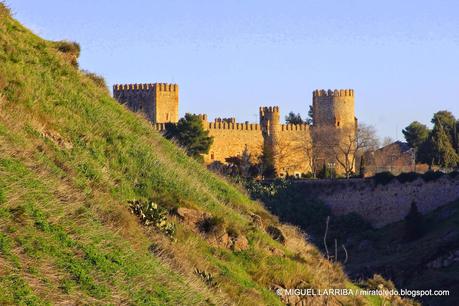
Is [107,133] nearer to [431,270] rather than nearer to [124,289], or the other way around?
[124,289]

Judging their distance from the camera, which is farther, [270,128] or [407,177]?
[270,128]

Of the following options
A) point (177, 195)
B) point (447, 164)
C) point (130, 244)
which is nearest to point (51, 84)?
point (177, 195)

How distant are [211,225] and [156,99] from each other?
50.6 m

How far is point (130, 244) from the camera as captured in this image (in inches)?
388

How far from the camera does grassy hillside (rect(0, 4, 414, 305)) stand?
779 centimetres

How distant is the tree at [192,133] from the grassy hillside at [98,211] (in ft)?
122

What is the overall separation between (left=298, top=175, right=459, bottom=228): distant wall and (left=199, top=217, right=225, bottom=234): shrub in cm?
3482

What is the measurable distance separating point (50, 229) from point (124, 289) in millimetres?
771

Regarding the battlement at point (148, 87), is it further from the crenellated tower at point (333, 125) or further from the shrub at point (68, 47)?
the shrub at point (68, 47)

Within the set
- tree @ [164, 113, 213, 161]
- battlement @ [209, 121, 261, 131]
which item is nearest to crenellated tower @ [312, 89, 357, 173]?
battlement @ [209, 121, 261, 131]

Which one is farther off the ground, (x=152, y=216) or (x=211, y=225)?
(x=152, y=216)

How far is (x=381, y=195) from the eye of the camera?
4916 centimetres

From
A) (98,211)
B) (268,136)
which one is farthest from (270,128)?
(98,211)

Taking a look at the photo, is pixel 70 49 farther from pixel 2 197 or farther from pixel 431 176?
pixel 431 176
